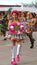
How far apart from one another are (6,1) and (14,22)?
51910mm

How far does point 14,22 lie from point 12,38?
475 mm

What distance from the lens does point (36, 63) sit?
354 inches

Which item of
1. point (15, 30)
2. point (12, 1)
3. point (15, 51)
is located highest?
point (15, 30)

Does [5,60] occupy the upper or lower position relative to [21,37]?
lower

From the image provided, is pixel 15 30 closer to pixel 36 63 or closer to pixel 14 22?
pixel 14 22

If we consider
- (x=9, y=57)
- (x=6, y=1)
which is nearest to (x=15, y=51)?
(x=9, y=57)

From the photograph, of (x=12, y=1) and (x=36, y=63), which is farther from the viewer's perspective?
(x=12, y=1)

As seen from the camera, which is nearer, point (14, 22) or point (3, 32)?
point (14, 22)

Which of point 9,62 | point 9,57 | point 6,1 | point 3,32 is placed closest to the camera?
point 9,62

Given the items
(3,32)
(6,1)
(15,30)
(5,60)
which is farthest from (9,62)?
(6,1)

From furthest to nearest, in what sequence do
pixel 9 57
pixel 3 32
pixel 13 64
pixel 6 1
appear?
pixel 6 1
pixel 3 32
pixel 9 57
pixel 13 64

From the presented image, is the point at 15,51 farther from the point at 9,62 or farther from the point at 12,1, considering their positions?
the point at 12,1

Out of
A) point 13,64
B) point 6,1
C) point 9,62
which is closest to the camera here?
point 13,64

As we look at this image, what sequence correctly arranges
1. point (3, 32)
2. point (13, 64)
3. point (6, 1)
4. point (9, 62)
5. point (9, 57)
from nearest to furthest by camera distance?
point (13, 64), point (9, 62), point (9, 57), point (3, 32), point (6, 1)
